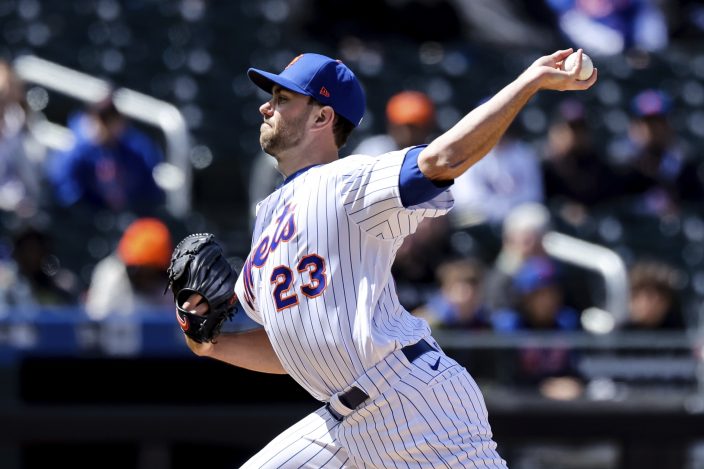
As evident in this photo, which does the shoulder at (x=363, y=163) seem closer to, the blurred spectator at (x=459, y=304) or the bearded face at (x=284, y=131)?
the bearded face at (x=284, y=131)

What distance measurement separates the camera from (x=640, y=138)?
8.55 metres

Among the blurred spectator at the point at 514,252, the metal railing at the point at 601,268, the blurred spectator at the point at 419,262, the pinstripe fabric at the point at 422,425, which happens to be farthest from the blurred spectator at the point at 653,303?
the pinstripe fabric at the point at 422,425

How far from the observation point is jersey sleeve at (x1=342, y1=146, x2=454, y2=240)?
125 inches

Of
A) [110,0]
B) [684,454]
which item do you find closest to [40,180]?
[110,0]

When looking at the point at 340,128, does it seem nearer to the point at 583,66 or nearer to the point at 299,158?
the point at 299,158

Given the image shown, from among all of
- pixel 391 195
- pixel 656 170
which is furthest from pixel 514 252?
pixel 391 195

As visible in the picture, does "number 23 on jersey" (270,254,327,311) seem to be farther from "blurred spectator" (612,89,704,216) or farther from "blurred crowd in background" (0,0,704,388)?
"blurred spectator" (612,89,704,216)

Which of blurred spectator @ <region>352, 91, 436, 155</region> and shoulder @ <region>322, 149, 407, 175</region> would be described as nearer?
shoulder @ <region>322, 149, 407, 175</region>

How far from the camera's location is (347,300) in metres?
3.32

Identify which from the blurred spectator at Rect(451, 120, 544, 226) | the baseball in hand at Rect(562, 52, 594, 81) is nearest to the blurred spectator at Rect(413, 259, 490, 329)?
the blurred spectator at Rect(451, 120, 544, 226)

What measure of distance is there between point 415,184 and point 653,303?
3.84m

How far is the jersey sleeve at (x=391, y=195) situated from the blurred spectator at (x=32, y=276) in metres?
3.15

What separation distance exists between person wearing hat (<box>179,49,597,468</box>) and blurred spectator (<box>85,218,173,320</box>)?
263 centimetres

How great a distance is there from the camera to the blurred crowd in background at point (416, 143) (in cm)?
→ 641
